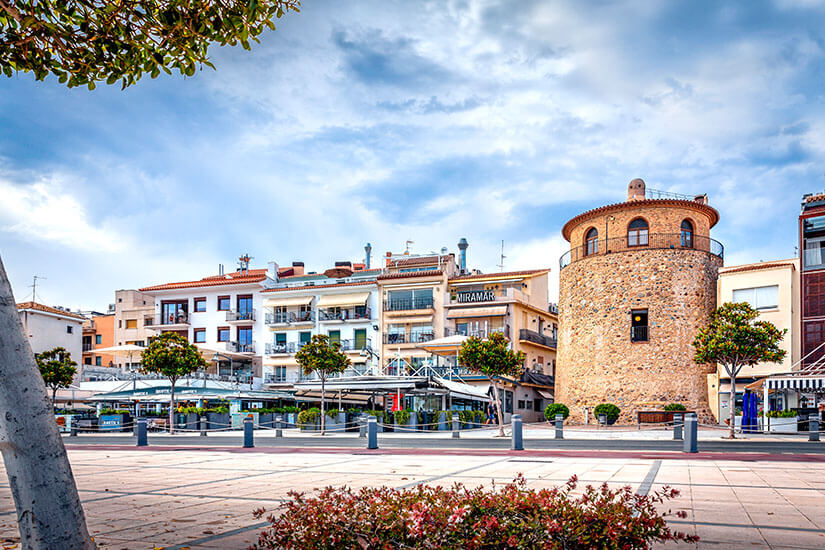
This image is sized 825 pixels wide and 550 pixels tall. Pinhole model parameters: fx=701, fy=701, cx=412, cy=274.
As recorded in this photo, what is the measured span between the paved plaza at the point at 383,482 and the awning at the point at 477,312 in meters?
28.5

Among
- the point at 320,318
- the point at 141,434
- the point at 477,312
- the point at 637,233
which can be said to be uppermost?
the point at 637,233

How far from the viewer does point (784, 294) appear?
119 feet

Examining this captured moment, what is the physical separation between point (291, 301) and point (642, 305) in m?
26.6

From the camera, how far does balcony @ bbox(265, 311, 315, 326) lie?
176 feet

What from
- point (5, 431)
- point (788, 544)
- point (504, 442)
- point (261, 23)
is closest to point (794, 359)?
point (504, 442)

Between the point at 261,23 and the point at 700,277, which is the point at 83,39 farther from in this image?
the point at 700,277

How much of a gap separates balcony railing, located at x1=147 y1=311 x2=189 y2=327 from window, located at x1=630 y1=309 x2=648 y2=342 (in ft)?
116

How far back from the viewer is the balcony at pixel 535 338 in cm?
5041

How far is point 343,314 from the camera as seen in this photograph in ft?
173

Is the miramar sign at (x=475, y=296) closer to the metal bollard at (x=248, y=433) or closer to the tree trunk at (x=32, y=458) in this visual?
the metal bollard at (x=248, y=433)

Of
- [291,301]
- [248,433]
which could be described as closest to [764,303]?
[248,433]

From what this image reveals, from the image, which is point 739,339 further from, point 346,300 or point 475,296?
point 346,300

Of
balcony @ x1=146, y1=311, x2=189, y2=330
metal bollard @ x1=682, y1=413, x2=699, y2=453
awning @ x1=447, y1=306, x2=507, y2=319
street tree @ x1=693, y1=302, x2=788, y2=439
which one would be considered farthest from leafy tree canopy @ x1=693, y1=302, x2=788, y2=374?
balcony @ x1=146, y1=311, x2=189, y2=330

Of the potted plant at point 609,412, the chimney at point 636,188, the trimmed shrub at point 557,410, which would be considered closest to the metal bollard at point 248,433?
the potted plant at point 609,412
